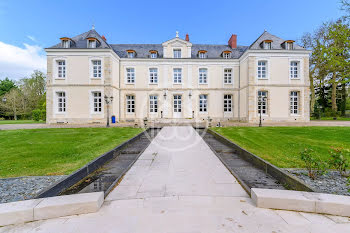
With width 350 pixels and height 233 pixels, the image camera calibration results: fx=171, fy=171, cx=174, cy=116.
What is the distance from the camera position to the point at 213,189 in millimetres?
3066

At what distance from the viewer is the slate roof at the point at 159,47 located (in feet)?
59.8

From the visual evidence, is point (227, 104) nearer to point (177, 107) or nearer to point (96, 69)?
point (177, 107)

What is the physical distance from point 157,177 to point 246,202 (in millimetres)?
1808

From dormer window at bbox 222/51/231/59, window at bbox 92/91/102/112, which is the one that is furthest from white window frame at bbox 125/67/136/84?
dormer window at bbox 222/51/231/59

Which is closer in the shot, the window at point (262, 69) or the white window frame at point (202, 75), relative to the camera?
the window at point (262, 69)

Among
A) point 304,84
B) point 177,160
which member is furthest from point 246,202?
point 304,84

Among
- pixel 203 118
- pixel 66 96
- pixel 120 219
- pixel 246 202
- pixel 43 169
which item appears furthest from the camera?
pixel 203 118

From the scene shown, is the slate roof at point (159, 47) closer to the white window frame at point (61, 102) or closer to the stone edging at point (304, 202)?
the white window frame at point (61, 102)

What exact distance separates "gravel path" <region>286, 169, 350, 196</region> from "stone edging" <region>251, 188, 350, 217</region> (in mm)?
807

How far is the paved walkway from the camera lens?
2.03 metres

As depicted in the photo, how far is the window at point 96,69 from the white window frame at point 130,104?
12.7ft

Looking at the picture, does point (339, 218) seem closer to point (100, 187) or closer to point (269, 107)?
point (100, 187)

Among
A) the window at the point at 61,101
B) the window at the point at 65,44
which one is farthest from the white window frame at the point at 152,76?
the window at the point at 61,101

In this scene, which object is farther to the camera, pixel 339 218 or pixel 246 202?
Answer: pixel 246 202
